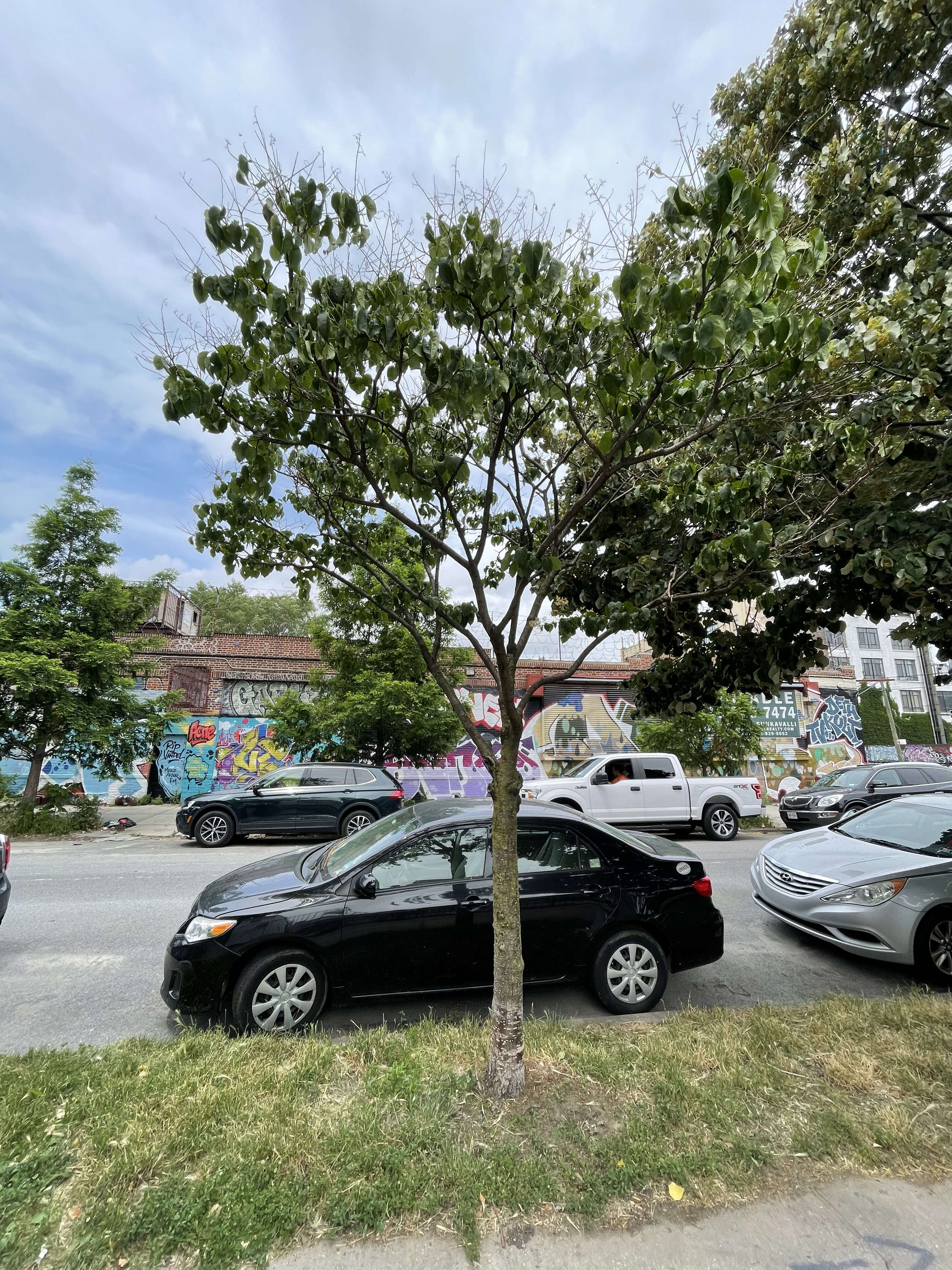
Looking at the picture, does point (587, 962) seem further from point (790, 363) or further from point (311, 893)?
point (790, 363)

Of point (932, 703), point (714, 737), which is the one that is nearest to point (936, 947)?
point (714, 737)

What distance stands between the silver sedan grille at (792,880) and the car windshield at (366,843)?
363cm

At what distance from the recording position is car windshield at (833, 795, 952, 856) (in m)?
6.07

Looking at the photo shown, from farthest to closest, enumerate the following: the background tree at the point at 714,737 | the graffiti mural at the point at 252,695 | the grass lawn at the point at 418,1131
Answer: the graffiti mural at the point at 252,695 < the background tree at the point at 714,737 < the grass lawn at the point at 418,1131

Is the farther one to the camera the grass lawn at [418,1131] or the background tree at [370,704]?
the background tree at [370,704]

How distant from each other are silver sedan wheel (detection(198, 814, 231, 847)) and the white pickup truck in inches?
227

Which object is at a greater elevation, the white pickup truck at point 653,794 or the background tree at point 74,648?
the background tree at point 74,648

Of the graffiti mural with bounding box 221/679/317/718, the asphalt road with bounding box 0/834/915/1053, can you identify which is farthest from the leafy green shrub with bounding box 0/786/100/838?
the asphalt road with bounding box 0/834/915/1053

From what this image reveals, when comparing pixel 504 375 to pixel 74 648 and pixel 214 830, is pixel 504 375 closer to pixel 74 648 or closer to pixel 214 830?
pixel 214 830

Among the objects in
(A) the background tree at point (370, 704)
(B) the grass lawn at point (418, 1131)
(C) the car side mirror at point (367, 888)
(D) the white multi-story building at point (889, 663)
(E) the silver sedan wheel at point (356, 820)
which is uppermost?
(D) the white multi-story building at point (889, 663)

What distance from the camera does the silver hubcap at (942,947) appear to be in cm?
531

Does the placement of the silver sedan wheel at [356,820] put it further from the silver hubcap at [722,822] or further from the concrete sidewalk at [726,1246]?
the concrete sidewalk at [726,1246]

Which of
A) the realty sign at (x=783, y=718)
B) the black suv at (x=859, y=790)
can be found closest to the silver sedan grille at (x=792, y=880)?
the black suv at (x=859, y=790)

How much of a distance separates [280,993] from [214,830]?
30.6ft
